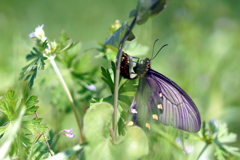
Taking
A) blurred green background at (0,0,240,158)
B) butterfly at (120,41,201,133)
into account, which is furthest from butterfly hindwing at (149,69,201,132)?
blurred green background at (0,0,240,158)

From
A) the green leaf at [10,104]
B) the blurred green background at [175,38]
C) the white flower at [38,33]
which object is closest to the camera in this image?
the green leaf at [10,104]

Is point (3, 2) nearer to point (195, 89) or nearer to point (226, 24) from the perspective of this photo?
point (195, 89)

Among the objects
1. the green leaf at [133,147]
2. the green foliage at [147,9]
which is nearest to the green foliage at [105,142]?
the green leaf at [133,147]

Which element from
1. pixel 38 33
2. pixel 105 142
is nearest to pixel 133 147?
pixel 105 142

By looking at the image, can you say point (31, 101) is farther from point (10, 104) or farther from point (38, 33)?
point (38, 33)

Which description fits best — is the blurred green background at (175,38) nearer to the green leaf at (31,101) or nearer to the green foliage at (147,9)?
the green leaf at (31,101)

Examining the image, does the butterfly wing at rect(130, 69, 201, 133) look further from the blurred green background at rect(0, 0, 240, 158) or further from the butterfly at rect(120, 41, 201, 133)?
the blurred green background at rect(0, 0, 240, 158)

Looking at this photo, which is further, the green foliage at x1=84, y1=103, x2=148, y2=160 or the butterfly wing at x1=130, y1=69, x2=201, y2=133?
the butterfly wing at x1=130, y1=69, x2=201, y2=133
